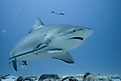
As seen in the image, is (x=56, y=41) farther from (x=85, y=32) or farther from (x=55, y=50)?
(x=85, y=32)

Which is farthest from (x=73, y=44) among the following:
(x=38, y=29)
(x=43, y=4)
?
(x=43, y=4)

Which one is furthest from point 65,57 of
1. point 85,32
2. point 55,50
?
point 85,32

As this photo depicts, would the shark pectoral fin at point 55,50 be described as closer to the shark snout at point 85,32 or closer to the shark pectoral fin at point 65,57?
the shark pectoral fin at point 65,57

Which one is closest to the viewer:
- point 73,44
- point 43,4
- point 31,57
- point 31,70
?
point 73,44

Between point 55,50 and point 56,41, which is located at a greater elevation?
point 56,41

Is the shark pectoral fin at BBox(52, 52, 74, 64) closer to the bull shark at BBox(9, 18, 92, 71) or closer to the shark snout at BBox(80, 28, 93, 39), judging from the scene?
the bull shark at BBox(9, 18, 92, 71)

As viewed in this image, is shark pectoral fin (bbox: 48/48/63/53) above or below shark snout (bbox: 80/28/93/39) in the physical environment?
below

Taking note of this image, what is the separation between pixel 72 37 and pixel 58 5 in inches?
608

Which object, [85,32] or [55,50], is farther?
[55,50]

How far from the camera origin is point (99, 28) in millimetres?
19078

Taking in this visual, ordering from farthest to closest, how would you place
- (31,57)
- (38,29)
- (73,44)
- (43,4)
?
(43,4) → (38,29) → (31,57) → (73,44)

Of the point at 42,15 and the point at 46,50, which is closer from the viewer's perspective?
the point at 46,50

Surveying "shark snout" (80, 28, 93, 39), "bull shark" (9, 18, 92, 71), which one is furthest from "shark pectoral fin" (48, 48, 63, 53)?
"shark snout" (80, 28, 93, 39)

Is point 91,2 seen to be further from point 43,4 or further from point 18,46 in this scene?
point 18,46
